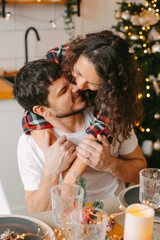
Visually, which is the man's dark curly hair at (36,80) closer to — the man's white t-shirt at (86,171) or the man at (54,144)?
the man at (54,144)

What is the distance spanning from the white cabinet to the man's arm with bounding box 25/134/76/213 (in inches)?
37.3

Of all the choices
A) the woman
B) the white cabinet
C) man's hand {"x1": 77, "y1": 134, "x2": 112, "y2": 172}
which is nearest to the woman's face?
the woman

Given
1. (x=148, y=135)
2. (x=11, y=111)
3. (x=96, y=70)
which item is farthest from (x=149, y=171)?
(x=148, y=135)

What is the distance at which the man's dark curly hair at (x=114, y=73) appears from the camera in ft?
4.22

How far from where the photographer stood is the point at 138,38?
2559mm


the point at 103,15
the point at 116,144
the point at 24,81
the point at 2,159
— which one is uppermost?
the point at 103,15

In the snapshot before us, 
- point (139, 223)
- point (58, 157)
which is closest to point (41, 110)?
point (58, 157)

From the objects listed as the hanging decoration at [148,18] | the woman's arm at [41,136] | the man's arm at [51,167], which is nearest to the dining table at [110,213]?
the man's arm at [51,167]

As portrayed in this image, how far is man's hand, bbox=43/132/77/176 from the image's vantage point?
4.66 ft

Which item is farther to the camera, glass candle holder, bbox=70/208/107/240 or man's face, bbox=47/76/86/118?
man's face, bbox=47/76/86/118

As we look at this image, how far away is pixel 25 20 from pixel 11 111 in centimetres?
166

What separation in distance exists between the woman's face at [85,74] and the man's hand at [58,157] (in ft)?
0.87

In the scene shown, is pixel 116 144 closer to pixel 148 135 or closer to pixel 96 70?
pixel 96 70

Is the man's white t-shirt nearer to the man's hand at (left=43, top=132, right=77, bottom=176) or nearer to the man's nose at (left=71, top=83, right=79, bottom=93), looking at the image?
the man's hand at (left=43, top=132, right=77, bottom=176)
